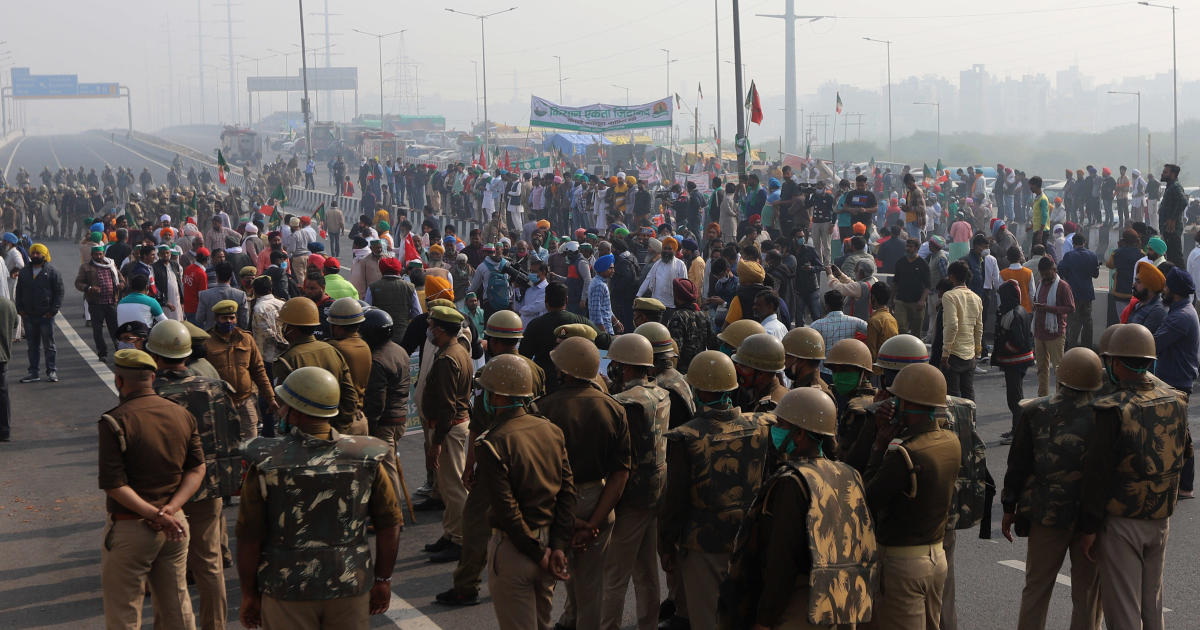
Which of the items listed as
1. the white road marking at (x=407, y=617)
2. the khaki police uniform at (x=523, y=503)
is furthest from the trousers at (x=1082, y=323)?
the khaki police uniform at (x=523, y=503)

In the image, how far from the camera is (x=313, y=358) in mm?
7867

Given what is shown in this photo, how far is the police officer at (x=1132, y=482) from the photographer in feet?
19.1

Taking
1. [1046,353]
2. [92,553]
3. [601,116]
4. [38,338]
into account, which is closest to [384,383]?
[92,553]

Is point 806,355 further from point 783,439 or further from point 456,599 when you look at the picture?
point 456,599

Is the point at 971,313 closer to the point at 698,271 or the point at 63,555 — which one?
the point at 698,271

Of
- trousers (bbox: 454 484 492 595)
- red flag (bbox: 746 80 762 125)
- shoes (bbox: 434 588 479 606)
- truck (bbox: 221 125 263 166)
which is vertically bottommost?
shoes (bbox: 434 588 479 606)

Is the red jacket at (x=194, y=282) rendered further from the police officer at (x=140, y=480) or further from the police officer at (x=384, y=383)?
the police officer at (x=140, y=480)

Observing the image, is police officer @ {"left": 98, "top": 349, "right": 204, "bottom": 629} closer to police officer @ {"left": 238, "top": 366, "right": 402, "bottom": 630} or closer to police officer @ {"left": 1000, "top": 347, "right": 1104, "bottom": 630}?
police officer @ {"left": 238, "top": 366, "right": 402, "bottom": 630}

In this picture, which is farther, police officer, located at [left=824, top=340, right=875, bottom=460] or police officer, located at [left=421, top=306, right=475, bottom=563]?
police officer, located at [left=421, top=306, right=475, bottom=563]

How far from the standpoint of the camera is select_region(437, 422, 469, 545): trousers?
321 inches

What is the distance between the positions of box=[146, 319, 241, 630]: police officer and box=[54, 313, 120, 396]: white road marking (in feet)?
28.7

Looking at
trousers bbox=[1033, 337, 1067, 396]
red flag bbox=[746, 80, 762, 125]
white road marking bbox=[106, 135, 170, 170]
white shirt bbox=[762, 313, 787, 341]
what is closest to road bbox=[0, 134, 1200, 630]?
trousers bbox=[1033, 337, 1067, 396]

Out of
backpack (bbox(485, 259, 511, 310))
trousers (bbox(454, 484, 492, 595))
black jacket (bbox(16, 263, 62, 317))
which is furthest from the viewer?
black jacket (bbox(16, 263, 62, 317))

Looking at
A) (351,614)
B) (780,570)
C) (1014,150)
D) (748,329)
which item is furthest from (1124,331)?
(1014,150)
